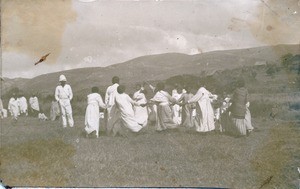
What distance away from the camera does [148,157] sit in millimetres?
6629

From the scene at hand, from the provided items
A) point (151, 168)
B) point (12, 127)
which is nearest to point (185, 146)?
point (151, 168)

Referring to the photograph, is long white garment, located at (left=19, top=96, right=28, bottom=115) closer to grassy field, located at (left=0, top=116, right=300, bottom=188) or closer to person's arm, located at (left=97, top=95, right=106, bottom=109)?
grassy field, located at (left=0, top=116, right=300, bottom=188)

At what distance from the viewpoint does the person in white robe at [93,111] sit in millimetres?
6797

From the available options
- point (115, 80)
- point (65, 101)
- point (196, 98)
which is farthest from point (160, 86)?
point (65, 101)

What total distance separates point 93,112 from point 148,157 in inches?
41.7

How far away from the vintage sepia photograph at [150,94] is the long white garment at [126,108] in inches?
0.6

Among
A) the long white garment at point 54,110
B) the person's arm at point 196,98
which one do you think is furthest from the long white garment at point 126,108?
the long white garment at point 54,110

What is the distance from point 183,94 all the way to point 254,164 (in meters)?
1.42

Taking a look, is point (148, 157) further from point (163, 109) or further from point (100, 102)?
point (100, 102)

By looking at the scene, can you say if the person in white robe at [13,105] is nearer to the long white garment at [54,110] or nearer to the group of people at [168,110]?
the long white garment at [54,110]

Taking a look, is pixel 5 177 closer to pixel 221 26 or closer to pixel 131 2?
pixel 131 2

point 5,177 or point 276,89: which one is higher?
point 276,89

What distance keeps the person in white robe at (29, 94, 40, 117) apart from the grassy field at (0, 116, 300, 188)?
0.35 ft

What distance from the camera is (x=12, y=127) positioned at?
6957mm
